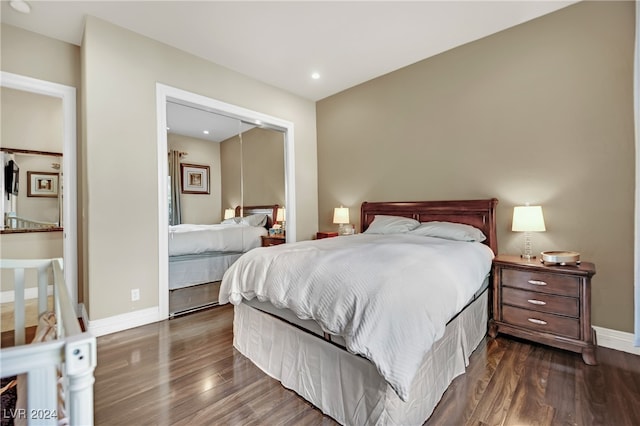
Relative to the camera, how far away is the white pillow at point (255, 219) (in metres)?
3.85

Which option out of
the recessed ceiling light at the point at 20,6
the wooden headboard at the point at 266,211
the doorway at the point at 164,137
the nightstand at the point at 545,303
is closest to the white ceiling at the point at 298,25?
the recessed ceiling light at the point at 20,6

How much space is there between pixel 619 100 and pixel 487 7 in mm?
1301

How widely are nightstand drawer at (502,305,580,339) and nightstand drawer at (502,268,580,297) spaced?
19 cm

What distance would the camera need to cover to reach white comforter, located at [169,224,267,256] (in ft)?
10.3

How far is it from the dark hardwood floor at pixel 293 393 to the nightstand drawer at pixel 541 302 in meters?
0.34

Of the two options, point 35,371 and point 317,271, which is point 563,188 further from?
point 35,371

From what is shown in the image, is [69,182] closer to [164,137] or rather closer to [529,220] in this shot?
[164,137]

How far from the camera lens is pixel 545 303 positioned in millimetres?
2184

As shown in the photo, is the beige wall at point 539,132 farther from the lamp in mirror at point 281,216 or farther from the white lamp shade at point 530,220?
the lamp in mirror at point 281,216

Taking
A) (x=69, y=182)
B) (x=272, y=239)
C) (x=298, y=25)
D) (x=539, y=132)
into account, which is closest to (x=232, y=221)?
(x=272, y=239)

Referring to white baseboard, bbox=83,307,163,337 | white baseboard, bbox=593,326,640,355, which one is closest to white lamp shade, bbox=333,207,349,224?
white baseboard, bbox=83,307,163,337

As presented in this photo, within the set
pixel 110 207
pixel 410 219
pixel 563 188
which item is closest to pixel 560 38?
pixel 563 188

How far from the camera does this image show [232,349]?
7.46 feet

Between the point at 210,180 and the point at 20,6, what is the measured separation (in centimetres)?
208
